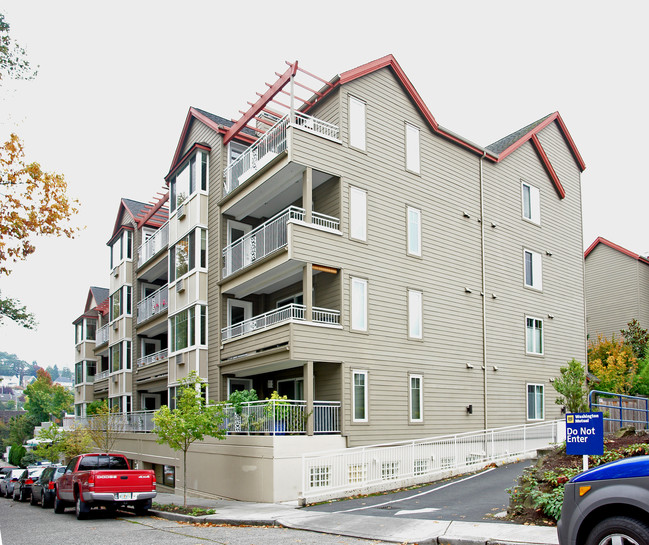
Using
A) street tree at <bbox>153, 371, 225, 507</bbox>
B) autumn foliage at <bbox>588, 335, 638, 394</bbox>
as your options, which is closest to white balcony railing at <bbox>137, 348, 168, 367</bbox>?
street tree at <bbox>153, 371, 225, 507</bbox>

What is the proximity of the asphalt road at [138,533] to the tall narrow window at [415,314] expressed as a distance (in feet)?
36.5

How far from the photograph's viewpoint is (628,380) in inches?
1220

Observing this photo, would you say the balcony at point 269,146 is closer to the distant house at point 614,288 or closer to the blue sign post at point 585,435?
the blue sign post at point 585,435

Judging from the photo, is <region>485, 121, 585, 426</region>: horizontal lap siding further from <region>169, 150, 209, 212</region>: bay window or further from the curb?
the curb

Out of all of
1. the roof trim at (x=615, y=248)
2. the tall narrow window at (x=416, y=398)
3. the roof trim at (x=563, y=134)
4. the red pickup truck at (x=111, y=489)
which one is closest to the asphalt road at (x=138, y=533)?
the red pickup truck at (x=111, y=489)

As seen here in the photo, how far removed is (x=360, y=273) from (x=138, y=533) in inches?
460

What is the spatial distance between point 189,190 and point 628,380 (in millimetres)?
21200

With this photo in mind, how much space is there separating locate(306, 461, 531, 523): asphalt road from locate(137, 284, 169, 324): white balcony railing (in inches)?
658

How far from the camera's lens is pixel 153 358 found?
34844 millimetres

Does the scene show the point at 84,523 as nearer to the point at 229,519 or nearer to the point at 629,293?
the point at 229,519

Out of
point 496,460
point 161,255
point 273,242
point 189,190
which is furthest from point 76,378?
point 496,460

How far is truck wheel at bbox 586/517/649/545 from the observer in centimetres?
652

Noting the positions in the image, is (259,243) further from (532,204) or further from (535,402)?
(535,402)

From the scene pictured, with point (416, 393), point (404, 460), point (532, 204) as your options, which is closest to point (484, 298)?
point (416, 393)
